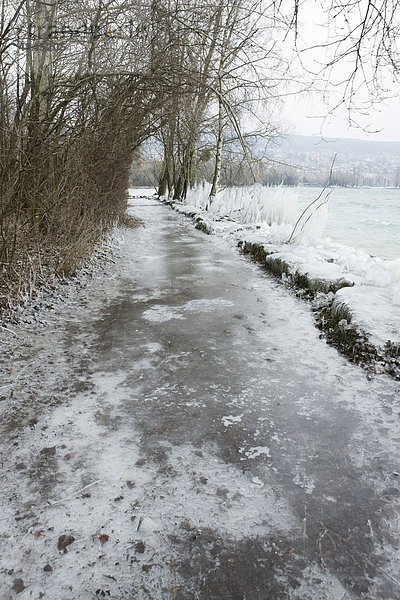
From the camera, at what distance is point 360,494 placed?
5.66 ft

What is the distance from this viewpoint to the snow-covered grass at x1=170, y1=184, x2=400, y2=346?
137 inches

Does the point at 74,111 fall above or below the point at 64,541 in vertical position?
above

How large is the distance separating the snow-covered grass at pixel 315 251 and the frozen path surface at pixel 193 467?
51cm

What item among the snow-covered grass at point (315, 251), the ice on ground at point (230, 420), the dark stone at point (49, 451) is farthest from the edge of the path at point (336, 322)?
the dark stone at point (49, 451)

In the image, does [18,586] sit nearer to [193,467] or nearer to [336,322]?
[193,467]

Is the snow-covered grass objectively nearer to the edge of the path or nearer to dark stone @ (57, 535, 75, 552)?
the edge of the path

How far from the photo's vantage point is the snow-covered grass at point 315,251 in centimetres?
347

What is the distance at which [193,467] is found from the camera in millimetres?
1861

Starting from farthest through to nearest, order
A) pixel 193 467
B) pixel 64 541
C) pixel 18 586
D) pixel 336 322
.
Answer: pixel 336 322
pixel 193 467
pixel 64 541
pixel 18 586

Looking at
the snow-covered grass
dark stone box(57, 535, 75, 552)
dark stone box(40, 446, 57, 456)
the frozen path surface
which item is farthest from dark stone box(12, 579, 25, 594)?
the snow-covered grass

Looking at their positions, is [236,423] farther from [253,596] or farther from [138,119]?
[138,119]

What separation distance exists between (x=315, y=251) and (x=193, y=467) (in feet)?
17.3

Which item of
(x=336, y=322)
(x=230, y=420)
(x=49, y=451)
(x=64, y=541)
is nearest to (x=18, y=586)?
(x=64, y=541)

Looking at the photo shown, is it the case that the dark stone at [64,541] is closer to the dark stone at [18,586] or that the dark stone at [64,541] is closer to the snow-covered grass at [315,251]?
the dark stone at [18,586]
